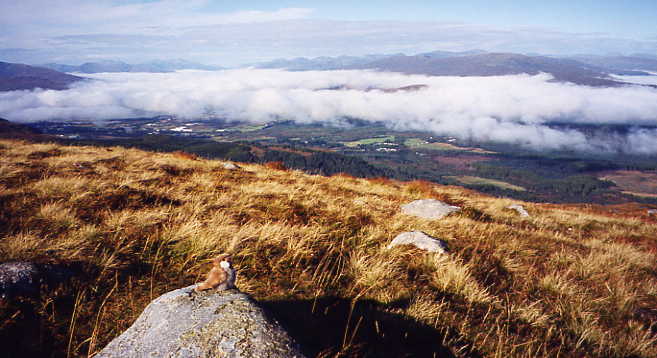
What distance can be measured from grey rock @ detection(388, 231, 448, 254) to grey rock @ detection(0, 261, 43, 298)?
5143mm

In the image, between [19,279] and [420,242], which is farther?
[420,242]

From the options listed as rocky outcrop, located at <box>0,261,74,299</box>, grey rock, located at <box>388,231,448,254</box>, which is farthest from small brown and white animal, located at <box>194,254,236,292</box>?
grey rock, located at <box>388,231,448,254</box>

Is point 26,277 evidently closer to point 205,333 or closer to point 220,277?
point 220,277

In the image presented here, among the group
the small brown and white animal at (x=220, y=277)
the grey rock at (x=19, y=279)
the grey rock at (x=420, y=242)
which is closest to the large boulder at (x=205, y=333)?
the small brown and white animal at (x=220, y=277)

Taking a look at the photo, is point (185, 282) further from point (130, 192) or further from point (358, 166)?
point (358, 166)

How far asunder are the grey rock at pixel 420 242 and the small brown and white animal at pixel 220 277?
3654 millimetres

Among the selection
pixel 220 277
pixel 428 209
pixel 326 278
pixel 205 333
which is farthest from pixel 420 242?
pixel 205 333

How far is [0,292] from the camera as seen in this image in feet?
→ 9.84

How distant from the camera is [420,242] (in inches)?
246

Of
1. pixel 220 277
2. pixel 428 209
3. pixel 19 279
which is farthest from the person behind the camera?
pixel 428 209

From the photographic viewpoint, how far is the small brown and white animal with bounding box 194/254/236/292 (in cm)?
297

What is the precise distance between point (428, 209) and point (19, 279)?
9.98 meters

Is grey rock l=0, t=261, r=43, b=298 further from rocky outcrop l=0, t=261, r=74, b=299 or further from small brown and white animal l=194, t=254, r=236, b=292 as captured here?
small brown and white animal l=194, t=254, r=236, b=292

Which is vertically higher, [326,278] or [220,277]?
[220,277]
